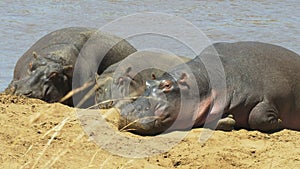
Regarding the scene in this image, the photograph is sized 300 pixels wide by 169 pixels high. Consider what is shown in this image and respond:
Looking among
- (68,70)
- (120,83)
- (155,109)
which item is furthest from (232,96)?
(68,70)

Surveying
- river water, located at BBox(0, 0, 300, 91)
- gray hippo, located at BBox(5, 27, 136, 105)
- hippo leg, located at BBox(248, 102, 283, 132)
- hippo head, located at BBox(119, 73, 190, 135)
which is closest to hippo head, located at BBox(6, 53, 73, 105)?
gray hippo, located at BBox(5, 27, 136, 105)

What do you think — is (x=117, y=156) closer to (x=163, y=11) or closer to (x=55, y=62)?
(x=55, y=62)

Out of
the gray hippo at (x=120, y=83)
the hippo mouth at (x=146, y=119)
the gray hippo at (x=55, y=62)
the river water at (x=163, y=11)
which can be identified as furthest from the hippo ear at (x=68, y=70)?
the river water at (x=163, y=11)

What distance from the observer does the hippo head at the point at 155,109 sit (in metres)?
6.47

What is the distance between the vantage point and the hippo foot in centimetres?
671

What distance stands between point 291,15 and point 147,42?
3634 millimetres

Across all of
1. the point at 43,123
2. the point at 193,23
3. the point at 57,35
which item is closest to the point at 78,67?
the point at 57,35

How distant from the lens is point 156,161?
19.0 ft

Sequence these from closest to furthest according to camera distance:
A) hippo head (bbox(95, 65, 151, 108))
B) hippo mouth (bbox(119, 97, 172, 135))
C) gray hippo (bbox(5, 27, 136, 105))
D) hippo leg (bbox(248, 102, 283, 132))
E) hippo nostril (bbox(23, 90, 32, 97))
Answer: hippo mouth (bbox(119, 97, 172, 135)) < hippo leg (bbox(248, 102, 283, 132)) < hippo head (bbox(95, 65, 151, 108)) < hippo nostril (bbox(23, 90, 32, 97)) < gray hippo (bbox(5, 27, 136, 105))

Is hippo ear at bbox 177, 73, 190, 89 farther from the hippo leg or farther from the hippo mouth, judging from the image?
the hippo leg

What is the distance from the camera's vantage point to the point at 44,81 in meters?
7.90

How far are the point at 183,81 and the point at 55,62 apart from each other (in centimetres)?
191

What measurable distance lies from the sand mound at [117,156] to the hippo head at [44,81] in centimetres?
94

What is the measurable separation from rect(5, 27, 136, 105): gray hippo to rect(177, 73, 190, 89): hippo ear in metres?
1.69
